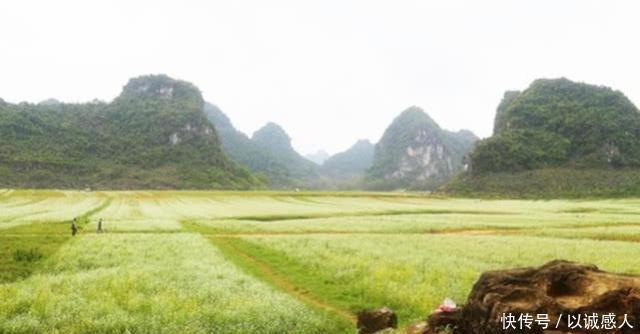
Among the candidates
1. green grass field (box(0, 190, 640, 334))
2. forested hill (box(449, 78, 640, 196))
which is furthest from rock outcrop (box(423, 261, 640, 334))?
forested hill (box(449, 78, 640, 196))

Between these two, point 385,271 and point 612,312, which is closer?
point 612,312

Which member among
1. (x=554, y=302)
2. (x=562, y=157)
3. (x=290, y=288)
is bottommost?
(x=290, y=288)

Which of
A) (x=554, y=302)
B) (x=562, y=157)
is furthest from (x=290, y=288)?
(x=562, y=157)

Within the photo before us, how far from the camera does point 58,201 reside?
9412 centimetres

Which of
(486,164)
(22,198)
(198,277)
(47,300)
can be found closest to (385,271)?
(198,277)

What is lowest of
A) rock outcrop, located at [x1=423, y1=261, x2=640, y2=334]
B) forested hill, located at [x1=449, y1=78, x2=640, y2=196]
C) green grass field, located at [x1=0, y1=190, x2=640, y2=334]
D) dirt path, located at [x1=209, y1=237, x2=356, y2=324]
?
dirt path, located at [x1=209, y1=237, x2=356, y2=324]

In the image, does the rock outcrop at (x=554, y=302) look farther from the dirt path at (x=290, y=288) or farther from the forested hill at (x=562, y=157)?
the forested hill at (x=562, y=157)

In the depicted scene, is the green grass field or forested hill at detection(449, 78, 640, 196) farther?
forested hill at detection(449, 78, 640, 196)

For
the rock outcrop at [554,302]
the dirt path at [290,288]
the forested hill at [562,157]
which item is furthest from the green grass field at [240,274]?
the forested hill at [562,157]

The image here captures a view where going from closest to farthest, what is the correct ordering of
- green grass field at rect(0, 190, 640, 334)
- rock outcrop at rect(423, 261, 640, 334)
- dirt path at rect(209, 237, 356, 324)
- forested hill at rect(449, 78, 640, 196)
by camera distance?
rock outcrop at rect(423, 261, 640, 334) → green grass field at rect(0, 190, 640, 334) → dirt path at rect(209, 237, 356, 324) → forested hill at rect(449, 78, 640, 196)

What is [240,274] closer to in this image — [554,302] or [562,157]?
[554,302]

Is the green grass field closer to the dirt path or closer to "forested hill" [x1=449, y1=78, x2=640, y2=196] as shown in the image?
the dirt path

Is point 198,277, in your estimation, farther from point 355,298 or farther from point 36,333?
point 36,333

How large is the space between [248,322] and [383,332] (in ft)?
13.8
